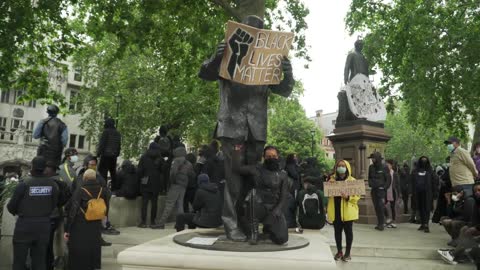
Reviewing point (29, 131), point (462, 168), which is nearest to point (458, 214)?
point (462, 168)

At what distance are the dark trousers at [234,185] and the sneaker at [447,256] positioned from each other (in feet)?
13.9

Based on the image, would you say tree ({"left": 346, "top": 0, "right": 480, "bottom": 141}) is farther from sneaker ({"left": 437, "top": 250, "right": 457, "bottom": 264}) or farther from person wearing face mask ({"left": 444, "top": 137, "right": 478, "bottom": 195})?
sneaker ({"left": 437, "top": 250, "right": 457, "bottom": 264})

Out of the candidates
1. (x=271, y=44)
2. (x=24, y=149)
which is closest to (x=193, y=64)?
(x=271, y=44)

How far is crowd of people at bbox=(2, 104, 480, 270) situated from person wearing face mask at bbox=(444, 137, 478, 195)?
2 centimetres

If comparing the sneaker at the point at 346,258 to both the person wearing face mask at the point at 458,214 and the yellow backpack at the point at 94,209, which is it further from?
the yellow backpack at the point at 94,209

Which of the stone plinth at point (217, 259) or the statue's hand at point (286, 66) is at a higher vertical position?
the statue's hand at point (286, 66)

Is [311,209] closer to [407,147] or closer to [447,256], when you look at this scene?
[447,256]

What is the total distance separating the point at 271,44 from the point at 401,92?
1874 cm

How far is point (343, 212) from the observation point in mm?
7684

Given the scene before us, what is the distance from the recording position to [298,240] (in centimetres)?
526

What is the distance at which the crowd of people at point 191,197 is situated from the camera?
519cm

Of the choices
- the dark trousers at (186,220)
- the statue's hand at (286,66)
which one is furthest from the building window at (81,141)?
the statue's hand at (286,66)

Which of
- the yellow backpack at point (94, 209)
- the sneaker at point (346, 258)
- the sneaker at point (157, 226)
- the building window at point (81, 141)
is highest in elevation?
the building window at point (81, 141)

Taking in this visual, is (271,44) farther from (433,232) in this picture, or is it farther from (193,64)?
(193,64)
